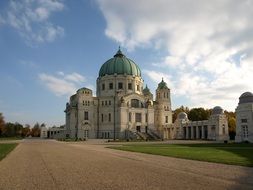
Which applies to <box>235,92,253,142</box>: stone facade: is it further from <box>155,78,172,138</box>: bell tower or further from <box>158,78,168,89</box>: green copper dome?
<box>158,78,168,89</box>: green copper dome

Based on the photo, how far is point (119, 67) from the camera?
111250 mm

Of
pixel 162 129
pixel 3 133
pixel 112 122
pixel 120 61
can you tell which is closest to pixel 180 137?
pixel 162 129

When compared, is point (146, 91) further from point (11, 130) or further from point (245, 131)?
point (11, 130)

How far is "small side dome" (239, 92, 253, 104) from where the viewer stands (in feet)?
239

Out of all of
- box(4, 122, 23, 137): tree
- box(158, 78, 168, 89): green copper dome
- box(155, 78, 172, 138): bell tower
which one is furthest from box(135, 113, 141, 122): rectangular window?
box(4, 122, 23, 137): tree

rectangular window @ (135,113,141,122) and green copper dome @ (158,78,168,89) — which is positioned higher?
green copper dome @ (158,78,168,89)

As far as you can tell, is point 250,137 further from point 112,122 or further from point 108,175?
point 108,175

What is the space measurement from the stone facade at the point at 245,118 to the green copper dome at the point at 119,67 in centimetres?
4512

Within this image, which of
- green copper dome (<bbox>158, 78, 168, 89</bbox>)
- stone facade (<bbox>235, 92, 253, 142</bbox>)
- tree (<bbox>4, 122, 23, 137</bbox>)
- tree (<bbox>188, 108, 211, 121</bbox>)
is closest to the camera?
stone facade (<bbox>235, 92, 253, 142</bbox>)

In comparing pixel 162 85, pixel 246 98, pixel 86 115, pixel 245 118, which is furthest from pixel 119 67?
pixel 245 118

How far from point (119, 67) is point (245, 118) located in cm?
4953

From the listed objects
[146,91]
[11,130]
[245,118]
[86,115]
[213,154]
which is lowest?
[213,154]

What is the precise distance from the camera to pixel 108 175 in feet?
54.2

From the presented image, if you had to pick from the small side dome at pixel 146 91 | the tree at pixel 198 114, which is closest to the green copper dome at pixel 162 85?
the small side dome at pixel 146 91
